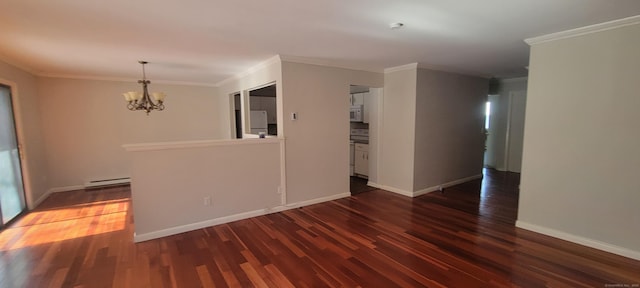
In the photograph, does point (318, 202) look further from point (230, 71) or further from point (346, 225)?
point (230, 71)

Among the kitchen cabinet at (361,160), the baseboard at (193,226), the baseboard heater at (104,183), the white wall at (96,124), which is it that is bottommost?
the baseboard at (193,226)

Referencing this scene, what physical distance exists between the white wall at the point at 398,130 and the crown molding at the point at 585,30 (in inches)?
67.1

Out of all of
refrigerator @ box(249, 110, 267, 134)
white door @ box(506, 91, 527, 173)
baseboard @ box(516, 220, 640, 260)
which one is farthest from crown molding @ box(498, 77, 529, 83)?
refrigerator @ box(249, 110, 267, 134)

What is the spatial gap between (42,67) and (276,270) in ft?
17.2

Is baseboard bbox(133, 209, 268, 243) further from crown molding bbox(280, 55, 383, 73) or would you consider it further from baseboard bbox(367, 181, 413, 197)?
baseboard bbox(367, 181, 413, 197)

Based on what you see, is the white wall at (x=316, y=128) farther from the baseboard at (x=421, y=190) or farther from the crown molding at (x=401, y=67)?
the baseboard at (x=421, y=190)

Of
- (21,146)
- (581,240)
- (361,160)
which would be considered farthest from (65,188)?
(581,240)

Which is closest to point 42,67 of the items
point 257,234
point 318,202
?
point 257,234

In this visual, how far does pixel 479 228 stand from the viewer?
338 centimetres

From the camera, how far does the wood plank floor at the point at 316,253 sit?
2.36m

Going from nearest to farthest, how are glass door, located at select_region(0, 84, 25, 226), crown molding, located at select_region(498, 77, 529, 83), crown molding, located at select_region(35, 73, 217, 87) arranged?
glass door, located at select_region(0, 84, 25, 226) < crown molding, located at select_region(35, 73, 217, 87) < crown molding, located at select_region(498, 77, 529, 83)

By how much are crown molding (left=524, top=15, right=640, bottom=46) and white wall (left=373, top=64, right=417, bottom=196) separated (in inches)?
67.1

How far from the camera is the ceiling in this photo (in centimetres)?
216

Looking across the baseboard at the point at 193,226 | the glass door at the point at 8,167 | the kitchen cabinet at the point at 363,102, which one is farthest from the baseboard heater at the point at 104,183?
the kitchen cabinet at the point at 363,102
